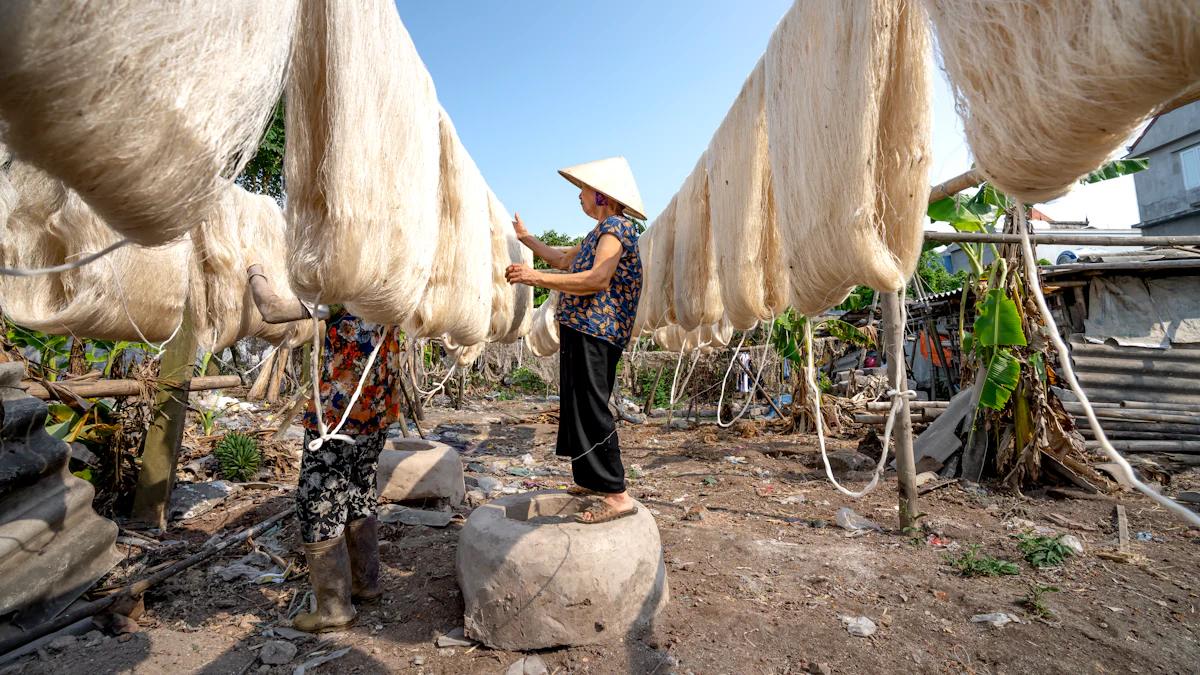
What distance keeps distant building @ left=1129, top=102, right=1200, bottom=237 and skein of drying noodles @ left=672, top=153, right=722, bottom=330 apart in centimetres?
1677

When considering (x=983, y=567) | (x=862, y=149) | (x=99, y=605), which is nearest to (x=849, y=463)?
(x=983, y=567)

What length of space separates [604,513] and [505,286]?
6.65ft

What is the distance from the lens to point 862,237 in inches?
67.3

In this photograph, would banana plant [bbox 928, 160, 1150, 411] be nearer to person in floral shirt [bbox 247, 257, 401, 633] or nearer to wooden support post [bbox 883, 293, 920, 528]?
wooden support post [bbox 883, 293, 920, 528]

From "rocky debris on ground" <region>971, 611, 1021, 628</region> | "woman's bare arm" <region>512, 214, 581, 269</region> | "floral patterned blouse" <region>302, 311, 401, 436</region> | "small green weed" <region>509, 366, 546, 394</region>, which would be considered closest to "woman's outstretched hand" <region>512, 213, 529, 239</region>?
"woman's bare arm" <region>512, 214, 581, 269</region>

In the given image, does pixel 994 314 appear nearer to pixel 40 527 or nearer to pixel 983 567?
pixel 983 567

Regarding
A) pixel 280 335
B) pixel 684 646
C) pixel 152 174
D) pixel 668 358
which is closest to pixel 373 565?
pixel 684 646

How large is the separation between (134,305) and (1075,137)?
2893mm

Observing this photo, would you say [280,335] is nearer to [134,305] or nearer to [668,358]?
[134,305]

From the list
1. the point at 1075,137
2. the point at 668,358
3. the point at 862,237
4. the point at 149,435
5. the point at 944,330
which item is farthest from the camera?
the point at 668,358

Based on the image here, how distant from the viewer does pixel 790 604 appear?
7.86 feet

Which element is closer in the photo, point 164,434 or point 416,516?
point 164,434

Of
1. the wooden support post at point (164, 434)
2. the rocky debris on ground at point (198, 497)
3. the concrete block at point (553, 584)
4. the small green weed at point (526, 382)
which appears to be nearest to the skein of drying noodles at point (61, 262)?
the wooden support post at point (164, 434)

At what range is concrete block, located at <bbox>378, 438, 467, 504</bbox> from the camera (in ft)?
12.8
